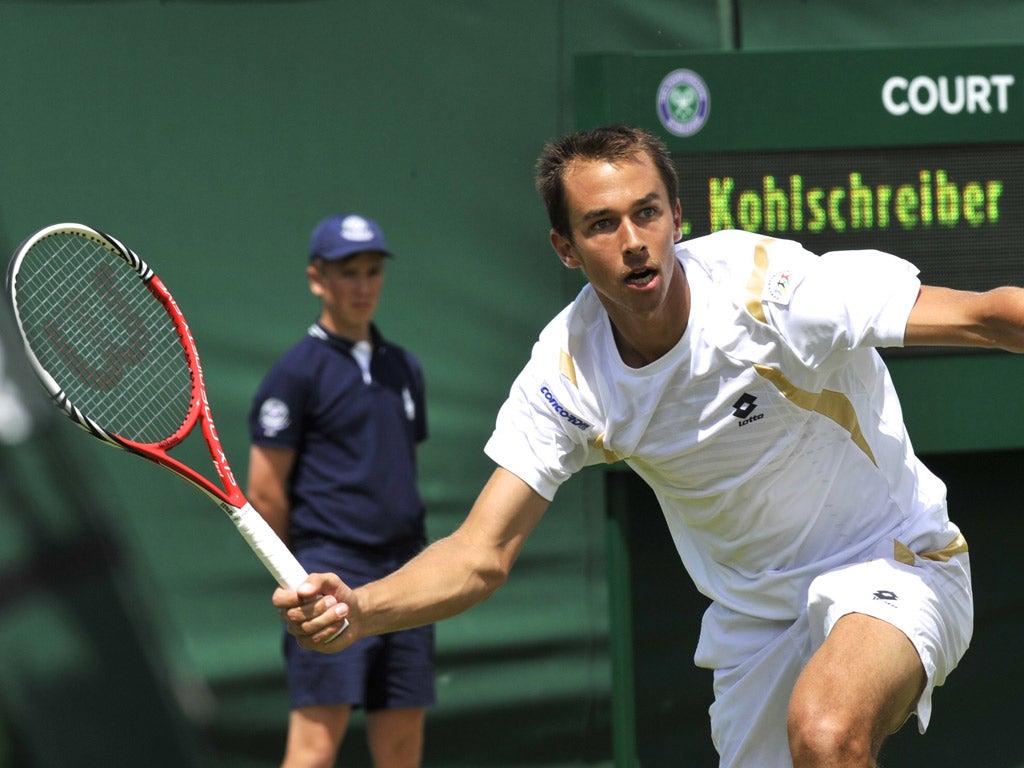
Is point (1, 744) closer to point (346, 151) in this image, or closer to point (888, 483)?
point (346, 151)

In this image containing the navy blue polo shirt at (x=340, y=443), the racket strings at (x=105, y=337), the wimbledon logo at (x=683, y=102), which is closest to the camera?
the racket strings at (x=105, y=337)

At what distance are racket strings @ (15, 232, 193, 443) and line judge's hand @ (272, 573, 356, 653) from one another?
94cm

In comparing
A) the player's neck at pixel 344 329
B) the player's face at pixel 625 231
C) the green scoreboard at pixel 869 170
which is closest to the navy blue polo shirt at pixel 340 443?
the player's neck at pixel 344 329

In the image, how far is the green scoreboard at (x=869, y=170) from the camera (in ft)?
15.3

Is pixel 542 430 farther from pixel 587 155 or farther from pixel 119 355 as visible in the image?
pixel 119 355

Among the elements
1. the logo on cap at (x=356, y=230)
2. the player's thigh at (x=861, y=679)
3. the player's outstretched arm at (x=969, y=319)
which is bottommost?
the player's thigh at (x=861, y=679)

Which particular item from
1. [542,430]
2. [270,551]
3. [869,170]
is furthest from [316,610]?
[869,170]

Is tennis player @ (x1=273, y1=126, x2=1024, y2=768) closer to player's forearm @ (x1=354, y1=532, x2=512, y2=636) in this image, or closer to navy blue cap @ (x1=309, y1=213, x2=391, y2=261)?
player's forearm @ (x1=354, y1=532, x2=512, y2=636)

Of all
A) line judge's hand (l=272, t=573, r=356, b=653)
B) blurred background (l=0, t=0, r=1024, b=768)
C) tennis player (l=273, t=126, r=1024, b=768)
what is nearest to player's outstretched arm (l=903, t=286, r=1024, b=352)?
tennis player (l=273, t=126, r=1024, b=768)

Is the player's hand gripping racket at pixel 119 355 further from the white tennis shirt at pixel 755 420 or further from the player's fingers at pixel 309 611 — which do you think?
the white tennis shirt at pixel 755 420

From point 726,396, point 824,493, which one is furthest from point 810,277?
point 824,493

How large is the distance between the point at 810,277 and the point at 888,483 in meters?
0.55

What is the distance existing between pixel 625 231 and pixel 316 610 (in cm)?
98

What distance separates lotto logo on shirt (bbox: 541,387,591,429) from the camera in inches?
130
